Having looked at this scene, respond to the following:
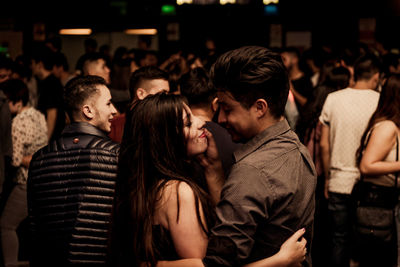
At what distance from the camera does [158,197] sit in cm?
228

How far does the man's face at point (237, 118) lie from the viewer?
223 cm

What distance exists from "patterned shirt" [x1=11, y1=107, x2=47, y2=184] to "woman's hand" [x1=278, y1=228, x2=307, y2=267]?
144 inches

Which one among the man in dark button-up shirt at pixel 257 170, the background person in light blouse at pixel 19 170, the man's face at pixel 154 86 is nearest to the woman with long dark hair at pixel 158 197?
the man in dark button-up shirt at pixel 257 170

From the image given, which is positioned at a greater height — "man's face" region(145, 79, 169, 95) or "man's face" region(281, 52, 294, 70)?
"man's face" region(281, 52, 294, 70)

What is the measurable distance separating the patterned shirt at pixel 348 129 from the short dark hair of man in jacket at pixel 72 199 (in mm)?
2300

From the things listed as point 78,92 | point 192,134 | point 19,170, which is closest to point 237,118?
point 192,134

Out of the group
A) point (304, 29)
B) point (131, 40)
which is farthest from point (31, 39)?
point (304, 29)

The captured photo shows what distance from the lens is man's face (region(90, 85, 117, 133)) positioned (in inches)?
145

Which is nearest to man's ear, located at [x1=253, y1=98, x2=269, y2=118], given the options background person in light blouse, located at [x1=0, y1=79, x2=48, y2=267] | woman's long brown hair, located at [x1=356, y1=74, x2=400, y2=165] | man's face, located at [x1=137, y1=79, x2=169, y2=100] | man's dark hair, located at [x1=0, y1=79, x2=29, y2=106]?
woman's long brown hair, located at [x1=356, y1=74, x2=400, y2=165]

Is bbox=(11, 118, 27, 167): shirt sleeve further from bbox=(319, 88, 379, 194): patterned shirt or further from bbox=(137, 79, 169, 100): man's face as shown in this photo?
bbox=(319, 88, 379, 194): patterned shirt

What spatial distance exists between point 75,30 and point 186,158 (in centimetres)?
1153

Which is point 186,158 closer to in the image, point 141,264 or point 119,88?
point 141,264

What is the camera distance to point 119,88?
680cm

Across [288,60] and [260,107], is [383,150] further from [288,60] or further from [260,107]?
[288,60]
